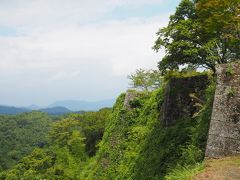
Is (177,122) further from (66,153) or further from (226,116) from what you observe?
(66,153)

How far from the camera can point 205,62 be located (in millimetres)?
20422

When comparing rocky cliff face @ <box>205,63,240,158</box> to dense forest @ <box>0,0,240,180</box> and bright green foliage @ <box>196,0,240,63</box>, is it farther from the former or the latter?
bright green foliage @ <box>196,0,240,63</box>

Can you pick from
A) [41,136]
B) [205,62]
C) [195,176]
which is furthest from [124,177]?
[41,136]

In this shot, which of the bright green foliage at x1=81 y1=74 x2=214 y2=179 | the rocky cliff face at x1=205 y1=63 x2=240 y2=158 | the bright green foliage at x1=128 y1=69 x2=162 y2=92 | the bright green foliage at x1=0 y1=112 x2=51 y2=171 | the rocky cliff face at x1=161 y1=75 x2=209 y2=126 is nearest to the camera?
the rocky cliff face at x1=205 y1=63 x2=240 y2=158

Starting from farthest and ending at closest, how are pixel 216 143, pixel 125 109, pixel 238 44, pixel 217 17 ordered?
pixel 125 109
pixel 238 44
pixel 217 17
pixel 216 143

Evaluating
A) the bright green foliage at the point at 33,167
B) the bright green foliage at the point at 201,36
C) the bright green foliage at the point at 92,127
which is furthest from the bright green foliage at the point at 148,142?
the bright green foliage at the point at 92,127

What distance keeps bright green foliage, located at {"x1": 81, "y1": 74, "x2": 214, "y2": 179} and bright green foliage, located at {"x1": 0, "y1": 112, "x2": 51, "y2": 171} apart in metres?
51.8

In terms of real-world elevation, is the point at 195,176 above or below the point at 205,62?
below

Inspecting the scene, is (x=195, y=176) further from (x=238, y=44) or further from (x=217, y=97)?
(x=238, y=44)

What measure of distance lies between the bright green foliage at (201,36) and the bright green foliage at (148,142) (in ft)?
7.81

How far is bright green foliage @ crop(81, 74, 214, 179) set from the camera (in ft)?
48.1

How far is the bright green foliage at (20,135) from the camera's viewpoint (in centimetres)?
8214

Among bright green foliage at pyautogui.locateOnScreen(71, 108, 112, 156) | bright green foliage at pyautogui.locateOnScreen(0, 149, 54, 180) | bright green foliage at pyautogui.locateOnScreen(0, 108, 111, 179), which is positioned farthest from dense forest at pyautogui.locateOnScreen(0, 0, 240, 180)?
bright green foliage at pyautogui.locateOnScreen(71, 108, 112, 156)

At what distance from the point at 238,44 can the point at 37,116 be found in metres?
129
